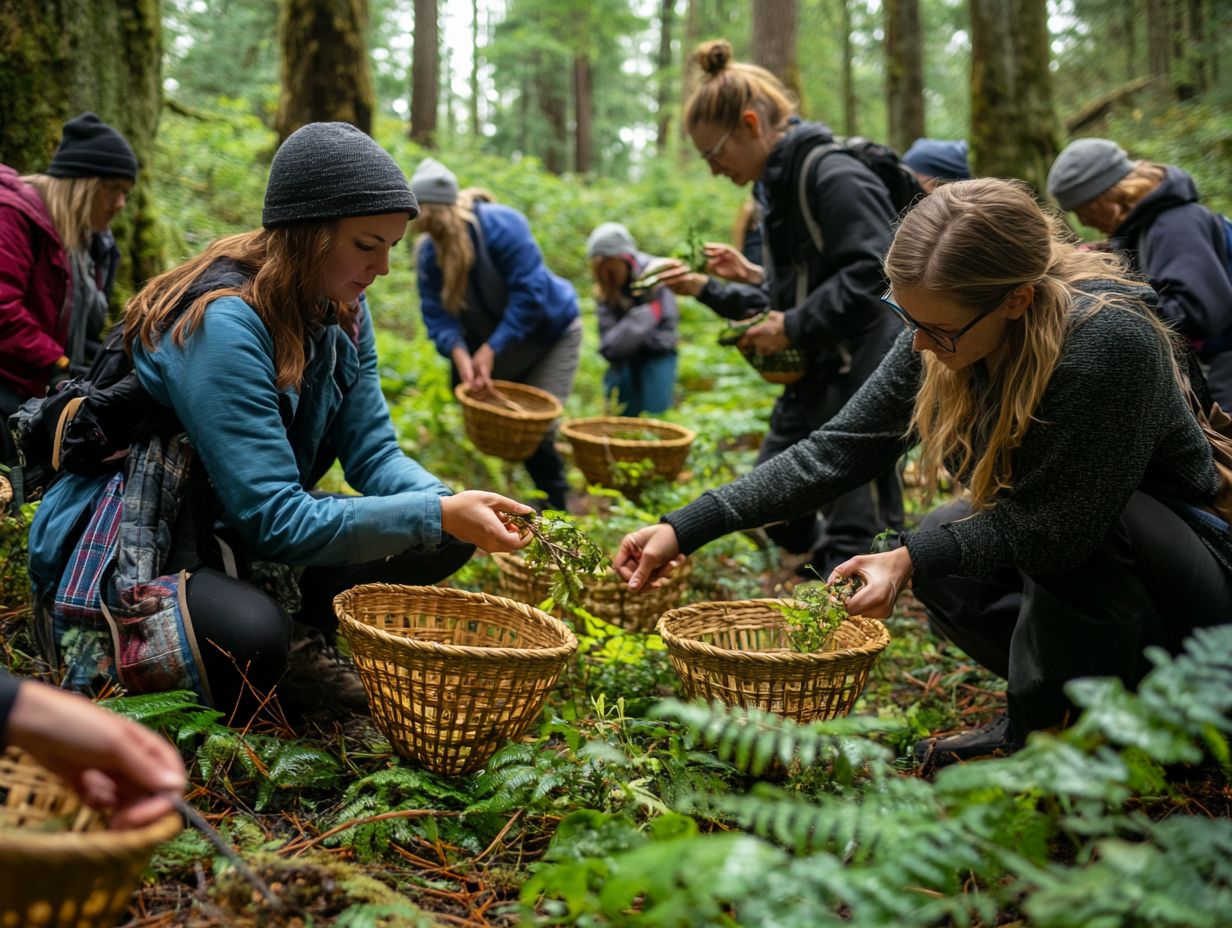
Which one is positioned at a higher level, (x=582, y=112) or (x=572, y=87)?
(x=572, y=87)

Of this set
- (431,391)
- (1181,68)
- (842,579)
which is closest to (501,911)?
(842,579)

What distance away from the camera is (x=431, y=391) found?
6.20 meters

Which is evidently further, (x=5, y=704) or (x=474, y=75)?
(x=474, y=75)

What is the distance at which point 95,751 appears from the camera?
142 centimetres

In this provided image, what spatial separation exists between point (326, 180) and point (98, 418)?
88cm

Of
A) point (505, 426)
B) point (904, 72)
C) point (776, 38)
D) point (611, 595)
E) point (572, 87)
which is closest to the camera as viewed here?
point (611, 595)

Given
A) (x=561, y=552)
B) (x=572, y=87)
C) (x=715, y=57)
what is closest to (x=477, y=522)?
(x=561, y=552)

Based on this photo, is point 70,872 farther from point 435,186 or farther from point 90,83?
point 90,83

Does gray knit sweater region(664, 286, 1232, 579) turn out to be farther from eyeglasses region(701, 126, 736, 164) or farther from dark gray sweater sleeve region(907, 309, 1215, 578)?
eyeglasses region(701, 126, 736, 164)

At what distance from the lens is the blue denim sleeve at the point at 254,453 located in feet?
8.27

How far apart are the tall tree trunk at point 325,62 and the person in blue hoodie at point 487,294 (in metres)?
1.56

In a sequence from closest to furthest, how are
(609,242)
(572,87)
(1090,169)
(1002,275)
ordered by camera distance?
(1002,275), (1090,169), (609,242), (572,87)

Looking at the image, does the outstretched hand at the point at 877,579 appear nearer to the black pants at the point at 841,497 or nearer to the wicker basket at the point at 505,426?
the black pants at the point at 841,497

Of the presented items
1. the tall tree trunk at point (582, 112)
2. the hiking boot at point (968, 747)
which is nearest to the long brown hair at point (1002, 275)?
the hiking boot at point (968, 747)
